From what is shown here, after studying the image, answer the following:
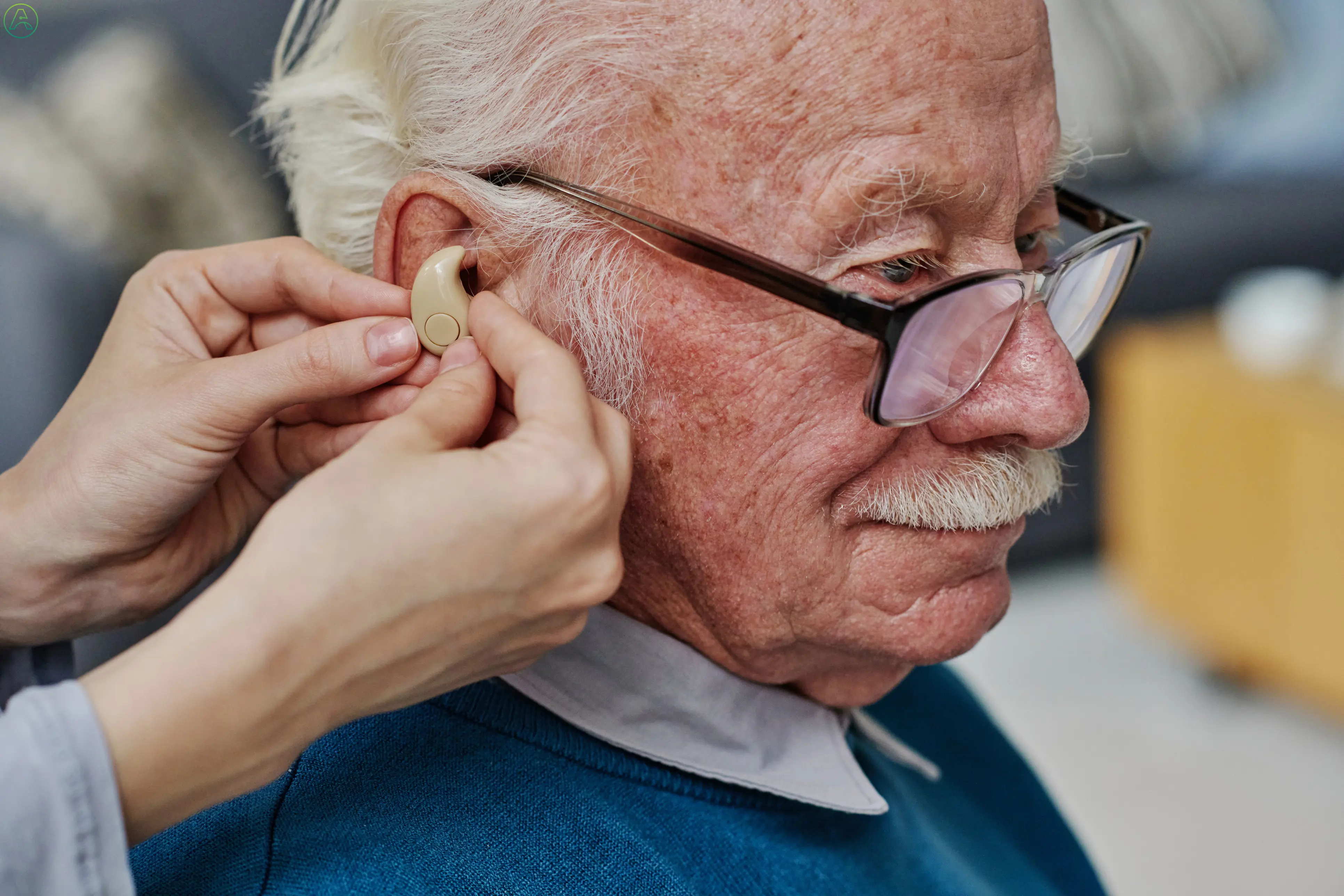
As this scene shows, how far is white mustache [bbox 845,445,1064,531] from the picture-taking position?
90cm

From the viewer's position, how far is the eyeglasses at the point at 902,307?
0.80 m

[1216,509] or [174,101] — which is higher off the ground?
[174,101]

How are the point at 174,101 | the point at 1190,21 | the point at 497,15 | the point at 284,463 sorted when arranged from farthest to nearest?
the point at 1190,21 < the point at 174,101 < the point at 284,463 < the point at 497,15

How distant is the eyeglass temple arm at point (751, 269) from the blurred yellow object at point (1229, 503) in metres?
2.22

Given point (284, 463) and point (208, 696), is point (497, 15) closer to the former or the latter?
point (284, 463)

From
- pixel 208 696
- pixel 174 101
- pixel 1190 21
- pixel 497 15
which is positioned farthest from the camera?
pixel 1190 21

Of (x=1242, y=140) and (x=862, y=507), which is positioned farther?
(x=1242, y=140)

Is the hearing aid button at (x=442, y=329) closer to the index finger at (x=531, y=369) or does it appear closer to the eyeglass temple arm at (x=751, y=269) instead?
the index finger at (x=531, y=369)

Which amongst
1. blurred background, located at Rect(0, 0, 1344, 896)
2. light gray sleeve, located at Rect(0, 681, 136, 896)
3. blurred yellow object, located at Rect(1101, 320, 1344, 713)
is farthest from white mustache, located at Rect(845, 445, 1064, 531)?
blurred yellow object, located at Rect(1101, 320, 1344, 713)

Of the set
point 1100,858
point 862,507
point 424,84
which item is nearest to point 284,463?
point 424,84

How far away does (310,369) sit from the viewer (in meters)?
0.79

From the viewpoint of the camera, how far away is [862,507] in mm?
898

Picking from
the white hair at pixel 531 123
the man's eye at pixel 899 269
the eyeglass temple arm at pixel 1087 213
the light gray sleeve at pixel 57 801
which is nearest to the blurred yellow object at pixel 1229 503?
the eyeglass temple arm at pixel 1087 213

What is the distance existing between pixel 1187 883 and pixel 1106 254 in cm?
188
